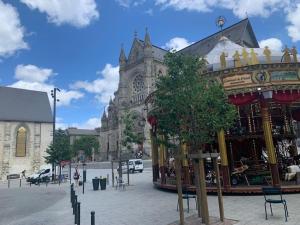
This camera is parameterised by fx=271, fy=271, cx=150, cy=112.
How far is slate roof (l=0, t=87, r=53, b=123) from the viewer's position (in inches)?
1715

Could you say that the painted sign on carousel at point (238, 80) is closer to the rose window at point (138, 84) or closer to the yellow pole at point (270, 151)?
the yellow pole at point (270, 151)

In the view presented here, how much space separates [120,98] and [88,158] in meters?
30.5

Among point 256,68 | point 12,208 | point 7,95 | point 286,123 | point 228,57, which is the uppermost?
point 7,95

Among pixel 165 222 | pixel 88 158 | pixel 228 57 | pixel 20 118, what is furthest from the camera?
pixel 88 158

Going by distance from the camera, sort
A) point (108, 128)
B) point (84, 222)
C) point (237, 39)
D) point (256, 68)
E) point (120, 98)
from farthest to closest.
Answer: point (108, 128), point (120, 98), point (237, 39), point (256, 68), point (84, 222)

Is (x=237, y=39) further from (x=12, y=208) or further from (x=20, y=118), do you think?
(x=12, y=208)

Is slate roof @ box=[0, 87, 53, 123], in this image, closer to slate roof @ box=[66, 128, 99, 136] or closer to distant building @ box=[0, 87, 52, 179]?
distant building @ box=[0, 87, 52, 179]

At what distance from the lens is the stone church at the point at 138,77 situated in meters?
61.7

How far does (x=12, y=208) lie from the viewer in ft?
43.4

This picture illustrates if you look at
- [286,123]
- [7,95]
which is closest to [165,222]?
[286,123]

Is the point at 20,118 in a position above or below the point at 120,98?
below

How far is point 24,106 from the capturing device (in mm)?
45781

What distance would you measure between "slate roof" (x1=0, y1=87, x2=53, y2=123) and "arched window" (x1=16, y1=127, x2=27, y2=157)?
1.91m

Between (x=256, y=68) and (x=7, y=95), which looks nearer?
(x=256, y=68)
